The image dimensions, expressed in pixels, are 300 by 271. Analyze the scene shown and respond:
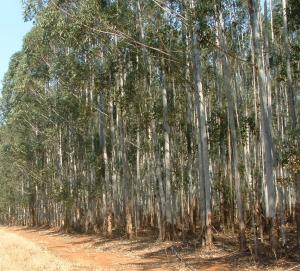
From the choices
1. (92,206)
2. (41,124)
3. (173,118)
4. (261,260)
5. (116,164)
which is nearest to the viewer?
(261,260)

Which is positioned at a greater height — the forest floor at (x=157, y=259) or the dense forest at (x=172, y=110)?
the dense forest at (x=172, y=110)

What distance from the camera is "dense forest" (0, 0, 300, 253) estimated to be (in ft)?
49.4

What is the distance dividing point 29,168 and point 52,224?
568 centimetres

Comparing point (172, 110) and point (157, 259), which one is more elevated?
point (172, 110)

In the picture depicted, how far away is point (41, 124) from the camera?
137 ft

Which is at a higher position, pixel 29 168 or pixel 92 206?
pixel 29 168

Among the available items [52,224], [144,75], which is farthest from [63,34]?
[52,224]

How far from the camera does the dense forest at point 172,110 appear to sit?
Answer: 593 inches

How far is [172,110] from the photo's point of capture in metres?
21.9

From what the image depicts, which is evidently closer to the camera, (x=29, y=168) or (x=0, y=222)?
(x=29, y=168)

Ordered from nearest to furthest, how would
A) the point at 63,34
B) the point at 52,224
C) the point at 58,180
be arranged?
the point at 63,34 → the point at 58,180 → the point at 52,224

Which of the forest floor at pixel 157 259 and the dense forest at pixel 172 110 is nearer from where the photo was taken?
the forest floor at pixel 157 259

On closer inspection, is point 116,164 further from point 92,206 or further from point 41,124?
point 41,124

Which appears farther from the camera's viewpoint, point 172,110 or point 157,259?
point 172,110
